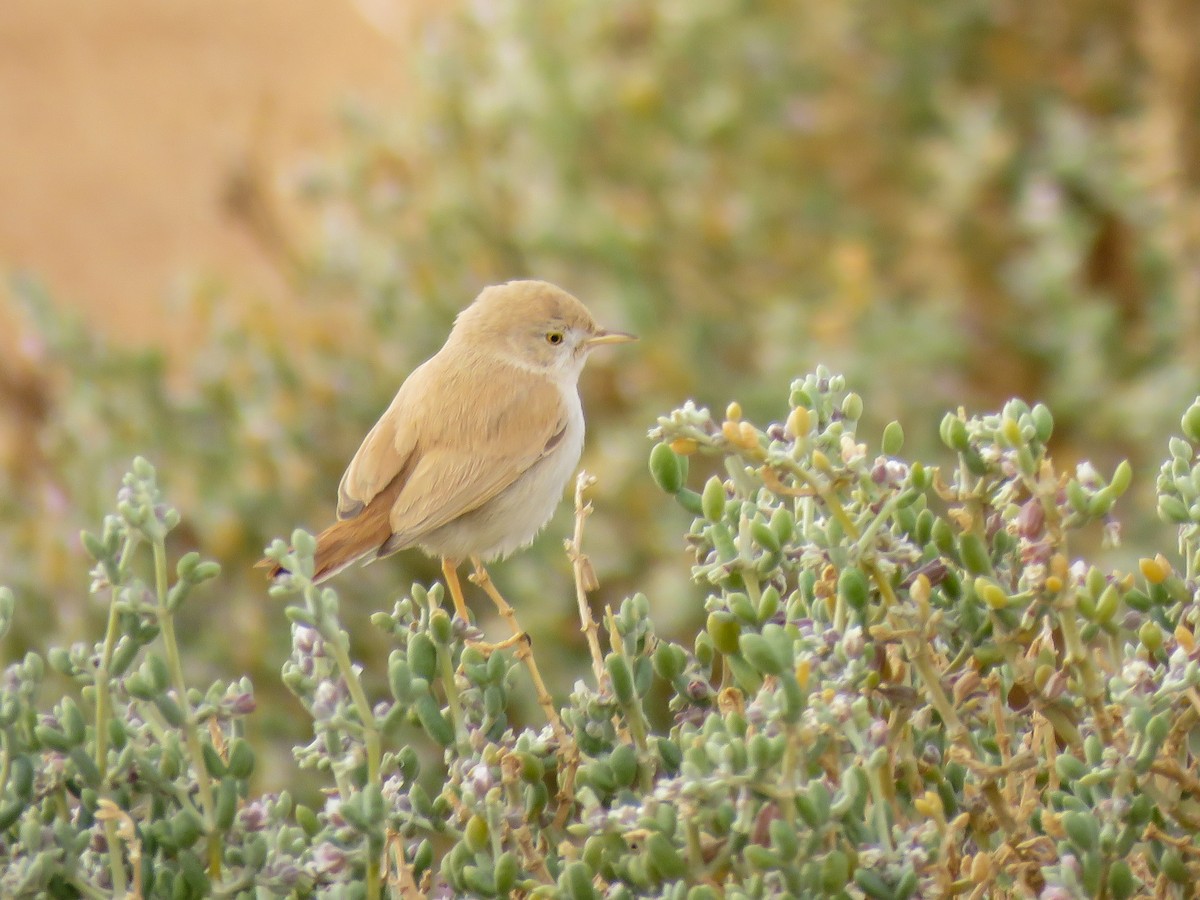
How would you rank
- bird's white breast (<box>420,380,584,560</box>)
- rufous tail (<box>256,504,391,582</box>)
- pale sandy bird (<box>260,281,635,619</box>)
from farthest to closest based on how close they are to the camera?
bird's white breast (<box>420,380,584,560</box>) → pale sandy bird (<box>260,281,635,619</box>) → rufous tail (<box>256,504,391,582</box>)

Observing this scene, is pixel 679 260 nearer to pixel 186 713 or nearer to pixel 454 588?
pixel 454 588

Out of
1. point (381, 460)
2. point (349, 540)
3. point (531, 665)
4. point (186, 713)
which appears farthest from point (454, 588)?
point (186, 713)

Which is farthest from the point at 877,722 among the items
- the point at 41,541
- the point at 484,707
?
the point at 41,541

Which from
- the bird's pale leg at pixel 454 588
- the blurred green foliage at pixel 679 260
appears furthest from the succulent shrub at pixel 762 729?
the blurred green foliage at pixel 679 260

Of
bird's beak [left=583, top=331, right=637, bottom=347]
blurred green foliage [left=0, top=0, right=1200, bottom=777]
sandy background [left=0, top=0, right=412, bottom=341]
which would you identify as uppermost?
sandy background [left=0, top=0, right=412, bottom=341]

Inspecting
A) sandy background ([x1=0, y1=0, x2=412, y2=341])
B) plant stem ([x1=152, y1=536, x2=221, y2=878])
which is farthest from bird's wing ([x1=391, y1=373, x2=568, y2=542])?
sandy background ([x1=0, y1=0, x2=412, y2=341])

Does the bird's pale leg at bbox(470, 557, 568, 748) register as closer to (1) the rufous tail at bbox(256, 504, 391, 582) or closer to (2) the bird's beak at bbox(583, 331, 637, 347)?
(1) the rufous tail at bbox(256, 504, 391, 582)
